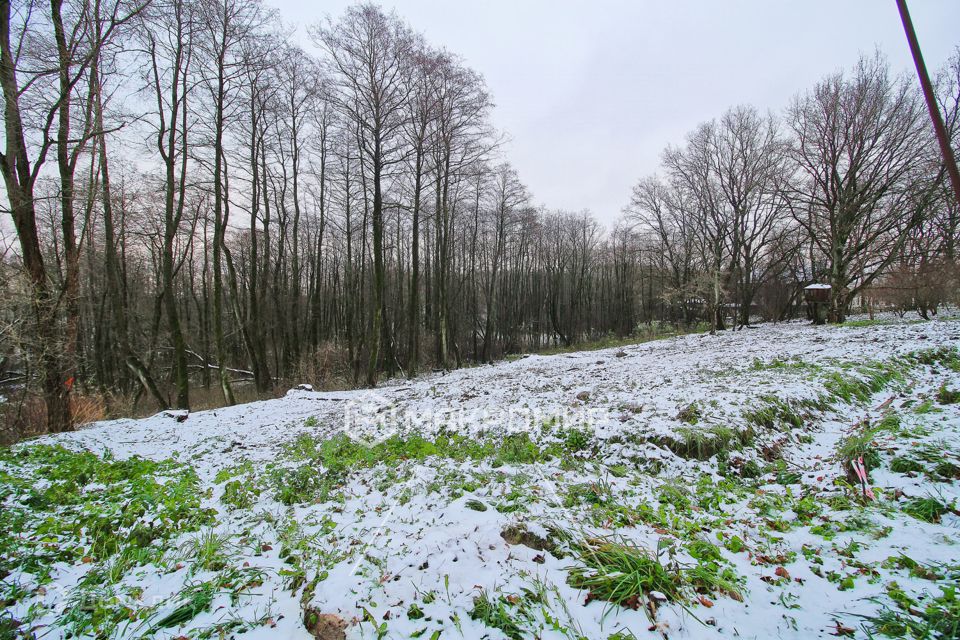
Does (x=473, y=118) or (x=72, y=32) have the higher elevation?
(x=473, y=118)

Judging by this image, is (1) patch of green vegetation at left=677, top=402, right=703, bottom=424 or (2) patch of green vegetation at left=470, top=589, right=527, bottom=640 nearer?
(2) patch of green vegetation at left=470, top=589, right=527, bottom=640

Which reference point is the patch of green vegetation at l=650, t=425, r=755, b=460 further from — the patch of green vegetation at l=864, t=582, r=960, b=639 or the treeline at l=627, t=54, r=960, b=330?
the treeline at l=627, t=54, r=960, b=330

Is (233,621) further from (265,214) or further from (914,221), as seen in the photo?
(914,221)

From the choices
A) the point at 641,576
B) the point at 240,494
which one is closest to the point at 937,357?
the point at 641,576

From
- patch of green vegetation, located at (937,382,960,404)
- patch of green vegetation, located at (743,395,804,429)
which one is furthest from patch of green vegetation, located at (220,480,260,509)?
patch of green vegetation, located at (937,382,960,404)

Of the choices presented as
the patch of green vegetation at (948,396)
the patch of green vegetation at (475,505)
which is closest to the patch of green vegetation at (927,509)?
the patch of green vegetation at (475,505)

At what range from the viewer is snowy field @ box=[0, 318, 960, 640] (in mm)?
2133

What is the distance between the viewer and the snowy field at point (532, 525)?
213cm

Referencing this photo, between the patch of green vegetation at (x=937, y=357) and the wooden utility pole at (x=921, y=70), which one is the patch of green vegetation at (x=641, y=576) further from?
the patch of green vegetation at (x=937, y=357)

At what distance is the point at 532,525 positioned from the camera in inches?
115

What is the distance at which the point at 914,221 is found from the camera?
1541 cm

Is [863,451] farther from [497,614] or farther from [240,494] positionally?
[240,494]

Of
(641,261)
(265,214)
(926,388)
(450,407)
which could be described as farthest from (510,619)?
(641,261)

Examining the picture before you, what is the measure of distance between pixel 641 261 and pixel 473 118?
92.3ft
